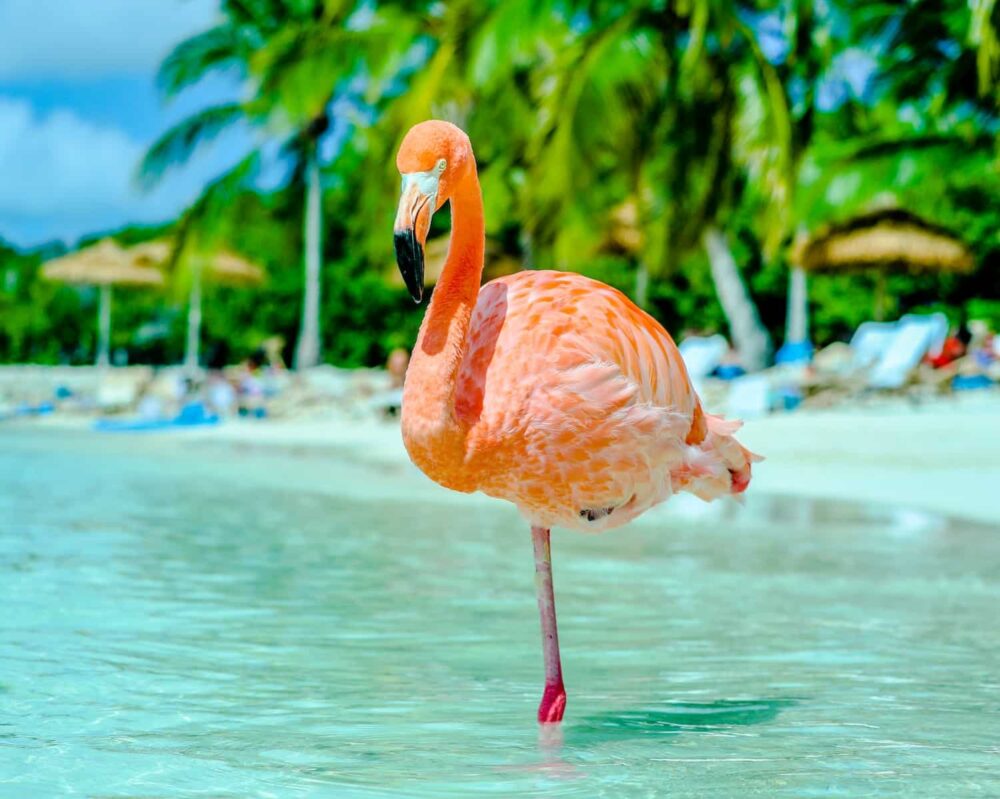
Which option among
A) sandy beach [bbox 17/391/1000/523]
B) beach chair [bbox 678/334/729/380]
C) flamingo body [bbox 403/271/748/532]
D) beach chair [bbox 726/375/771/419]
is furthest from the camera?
beach chair [bbox 678/334/729/380]

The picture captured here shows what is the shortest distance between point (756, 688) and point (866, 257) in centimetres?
1772

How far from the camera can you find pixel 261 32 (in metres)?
27.9

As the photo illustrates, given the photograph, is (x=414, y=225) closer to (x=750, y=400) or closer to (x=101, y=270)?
(x=750, y=400)

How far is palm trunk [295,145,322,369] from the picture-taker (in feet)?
84.6

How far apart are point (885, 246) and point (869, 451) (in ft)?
30.3

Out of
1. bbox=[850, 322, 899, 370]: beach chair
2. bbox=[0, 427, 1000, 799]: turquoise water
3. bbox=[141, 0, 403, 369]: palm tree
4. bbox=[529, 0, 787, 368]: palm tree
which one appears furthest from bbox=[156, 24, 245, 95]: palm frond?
bbox=[0, 427, 1000, 799]: turquoise water

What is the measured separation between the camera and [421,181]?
3572mm

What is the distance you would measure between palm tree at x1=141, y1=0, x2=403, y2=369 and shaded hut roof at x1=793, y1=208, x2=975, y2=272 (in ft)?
23.6

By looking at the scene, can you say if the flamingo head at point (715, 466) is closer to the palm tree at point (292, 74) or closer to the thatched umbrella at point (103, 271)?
the palm tree at point (292, 74)

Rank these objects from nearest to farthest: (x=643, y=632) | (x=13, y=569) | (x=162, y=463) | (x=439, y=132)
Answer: (x=439, y=132)
(x=643, y=632)
(x=13, y=569)
(x=162, y=463)

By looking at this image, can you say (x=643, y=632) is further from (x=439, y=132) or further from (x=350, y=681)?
(x=439, y=132)

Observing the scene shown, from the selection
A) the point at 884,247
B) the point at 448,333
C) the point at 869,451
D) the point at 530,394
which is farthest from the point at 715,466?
the point at 884,247

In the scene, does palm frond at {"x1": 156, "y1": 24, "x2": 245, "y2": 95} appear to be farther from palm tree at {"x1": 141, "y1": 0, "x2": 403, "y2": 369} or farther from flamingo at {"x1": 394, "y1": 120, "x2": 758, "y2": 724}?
flamingo at {"x1": 394, "y1": 120, "x2": 758, "y2": 724}

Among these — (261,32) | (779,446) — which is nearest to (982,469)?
(779,446)
